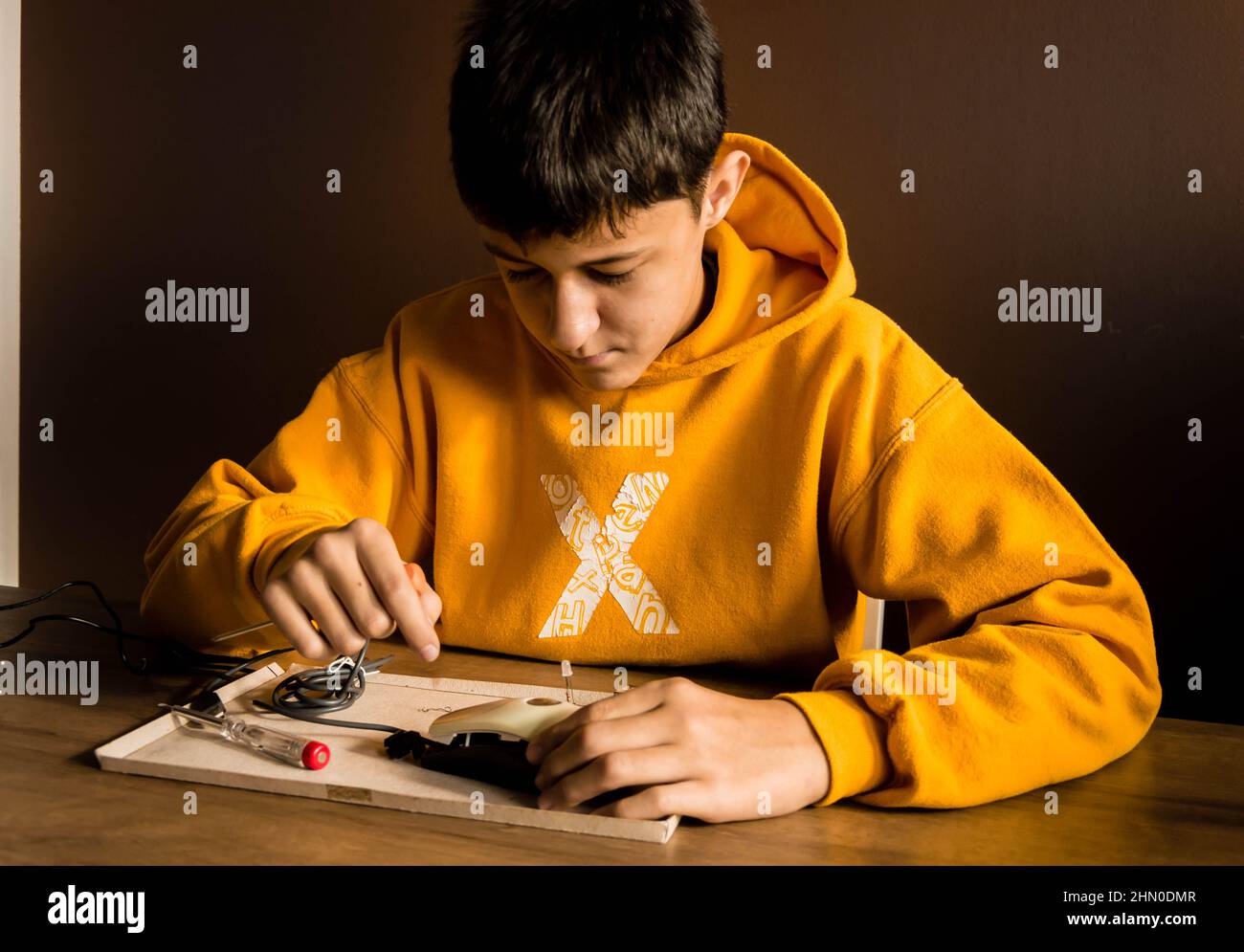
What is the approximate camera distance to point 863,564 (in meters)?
0.95

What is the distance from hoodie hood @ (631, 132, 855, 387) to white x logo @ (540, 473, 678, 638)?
4.1 inches

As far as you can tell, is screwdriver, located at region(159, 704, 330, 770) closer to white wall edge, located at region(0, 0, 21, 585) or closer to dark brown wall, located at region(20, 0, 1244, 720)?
dark brown wall, located at region(20, 0, 1244, 720)

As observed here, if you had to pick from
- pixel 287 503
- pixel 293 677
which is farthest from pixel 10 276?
pixel 293 677

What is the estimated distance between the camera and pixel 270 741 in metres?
0.75

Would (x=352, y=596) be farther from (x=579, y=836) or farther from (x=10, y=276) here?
(x=10, y=276)

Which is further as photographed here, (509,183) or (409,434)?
(409,434)

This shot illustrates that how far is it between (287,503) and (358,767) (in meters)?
0.32

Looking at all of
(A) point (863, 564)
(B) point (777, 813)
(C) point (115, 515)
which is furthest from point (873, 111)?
(C) point (115, 515)

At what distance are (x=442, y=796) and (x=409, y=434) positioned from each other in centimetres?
49

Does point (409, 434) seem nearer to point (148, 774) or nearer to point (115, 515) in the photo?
point (148, 774)

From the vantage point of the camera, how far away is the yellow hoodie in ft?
2.75

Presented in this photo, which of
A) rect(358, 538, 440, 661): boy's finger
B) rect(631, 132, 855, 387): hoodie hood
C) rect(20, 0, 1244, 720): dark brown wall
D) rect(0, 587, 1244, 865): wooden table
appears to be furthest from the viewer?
rect(20, 0, 1244, 720): dark brown wall

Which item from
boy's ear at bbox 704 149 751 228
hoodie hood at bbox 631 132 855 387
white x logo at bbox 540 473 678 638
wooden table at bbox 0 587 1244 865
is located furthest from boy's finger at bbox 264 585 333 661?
boy's ear at bbox 704 149 751 228

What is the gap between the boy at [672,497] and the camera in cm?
72
